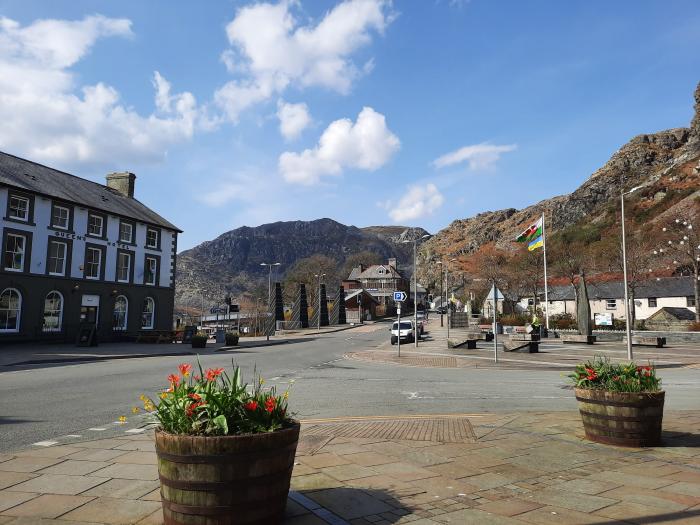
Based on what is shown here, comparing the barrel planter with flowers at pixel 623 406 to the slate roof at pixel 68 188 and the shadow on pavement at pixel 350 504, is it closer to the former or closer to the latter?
the shadow on pavement at pixel 350 504

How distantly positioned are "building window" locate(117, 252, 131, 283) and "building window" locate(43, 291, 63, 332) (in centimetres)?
512

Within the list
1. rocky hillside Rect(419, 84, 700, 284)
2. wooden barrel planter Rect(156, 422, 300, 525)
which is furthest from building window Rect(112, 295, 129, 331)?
rocky hillside Rect(419, 84, 700, 284)

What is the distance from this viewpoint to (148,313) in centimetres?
3981

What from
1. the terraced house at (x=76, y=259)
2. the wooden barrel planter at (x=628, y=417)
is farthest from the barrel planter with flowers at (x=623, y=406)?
the terraced house at (x=76, y=259)

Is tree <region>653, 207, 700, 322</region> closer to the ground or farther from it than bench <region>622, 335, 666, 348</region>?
farther from it

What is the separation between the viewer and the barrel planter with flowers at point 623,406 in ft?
21.4

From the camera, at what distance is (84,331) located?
99.1ft

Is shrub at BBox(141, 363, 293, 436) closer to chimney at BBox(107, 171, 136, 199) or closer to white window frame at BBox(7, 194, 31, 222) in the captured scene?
white window frame at BBox(7, 194, 31, 222)

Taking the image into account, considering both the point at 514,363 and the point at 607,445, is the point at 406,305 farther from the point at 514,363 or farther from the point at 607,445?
the point at 607,445

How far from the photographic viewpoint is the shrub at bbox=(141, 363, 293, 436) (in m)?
3.73

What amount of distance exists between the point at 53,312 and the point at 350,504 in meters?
33.5

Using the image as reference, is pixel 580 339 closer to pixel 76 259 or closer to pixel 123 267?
pixel 123 267

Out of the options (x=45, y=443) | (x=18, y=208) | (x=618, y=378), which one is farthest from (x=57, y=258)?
(x=618, y=378)

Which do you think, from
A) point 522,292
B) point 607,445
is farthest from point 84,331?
point 522,292
